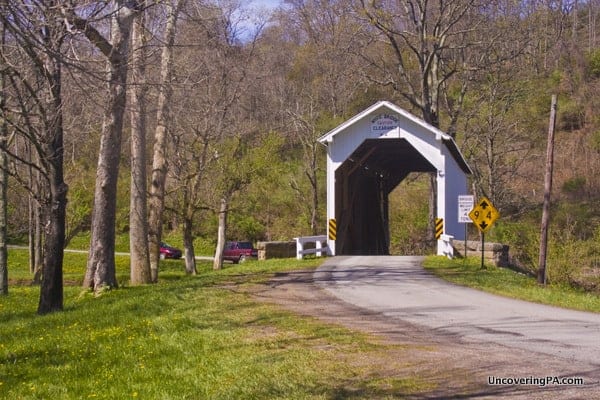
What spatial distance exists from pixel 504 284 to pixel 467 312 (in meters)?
5.17

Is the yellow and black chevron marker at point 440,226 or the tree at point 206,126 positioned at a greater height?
the tree at point 206,126

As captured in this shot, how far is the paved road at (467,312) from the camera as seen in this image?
9484 millimetres

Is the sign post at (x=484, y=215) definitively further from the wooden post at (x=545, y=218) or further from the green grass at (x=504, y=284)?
the wooden post at (x=545, y=218)

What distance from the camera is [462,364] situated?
25.9 feet

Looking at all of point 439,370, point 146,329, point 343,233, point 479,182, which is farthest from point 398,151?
point 439,370

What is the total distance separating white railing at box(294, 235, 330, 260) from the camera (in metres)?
23.0

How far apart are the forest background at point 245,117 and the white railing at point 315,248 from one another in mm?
4438

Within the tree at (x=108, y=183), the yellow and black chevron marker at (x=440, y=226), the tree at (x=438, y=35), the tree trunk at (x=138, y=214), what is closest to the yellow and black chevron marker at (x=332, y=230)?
the yellow and black chevron marker at (x=440, y=226)

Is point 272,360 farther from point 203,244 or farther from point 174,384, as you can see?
point 203,244

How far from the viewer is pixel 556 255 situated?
2278cm

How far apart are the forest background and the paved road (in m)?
5.58

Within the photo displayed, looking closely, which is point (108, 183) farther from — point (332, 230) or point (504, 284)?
point (332, 230)

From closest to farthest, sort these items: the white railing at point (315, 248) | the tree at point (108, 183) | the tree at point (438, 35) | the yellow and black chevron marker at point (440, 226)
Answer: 1. the tree at point (108, 183)
2. the white railing at point (315, 248)
3. the yellow and black chevron marker at point (440, 226)
4. the tree at point (438, 35)

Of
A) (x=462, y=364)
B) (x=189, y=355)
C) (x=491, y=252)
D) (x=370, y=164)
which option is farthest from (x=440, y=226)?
(x=189, y=355)
